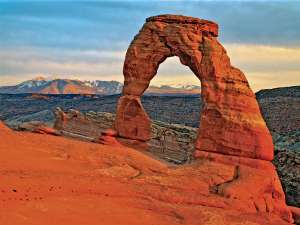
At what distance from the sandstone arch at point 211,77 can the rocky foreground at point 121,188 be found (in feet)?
2.61

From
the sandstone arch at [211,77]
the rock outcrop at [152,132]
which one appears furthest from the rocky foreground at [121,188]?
the rock outcrop at [152,132]

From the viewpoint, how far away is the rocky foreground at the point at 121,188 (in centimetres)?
1287

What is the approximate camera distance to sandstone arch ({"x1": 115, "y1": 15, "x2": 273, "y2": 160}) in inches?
813

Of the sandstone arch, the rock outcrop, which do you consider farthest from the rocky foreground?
the rock outcrop

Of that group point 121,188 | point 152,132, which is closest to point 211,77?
point 121,188

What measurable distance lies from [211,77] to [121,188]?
8.14m

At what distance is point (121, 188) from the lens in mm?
15281

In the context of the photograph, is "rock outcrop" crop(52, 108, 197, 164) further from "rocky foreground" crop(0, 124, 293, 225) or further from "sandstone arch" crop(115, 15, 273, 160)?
"rocky foreground" crop(0, 124, 293, 225)

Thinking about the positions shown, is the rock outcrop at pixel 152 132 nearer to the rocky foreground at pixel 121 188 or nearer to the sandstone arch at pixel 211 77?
the sandstone arch at pixel 211 77

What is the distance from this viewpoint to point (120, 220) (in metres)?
12.9

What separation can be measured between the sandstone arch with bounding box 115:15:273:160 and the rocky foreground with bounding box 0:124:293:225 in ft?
2.61

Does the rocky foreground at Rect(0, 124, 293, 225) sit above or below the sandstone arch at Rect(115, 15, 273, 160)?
below

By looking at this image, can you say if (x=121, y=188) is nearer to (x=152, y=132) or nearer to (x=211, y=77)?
(x=211, y=77)

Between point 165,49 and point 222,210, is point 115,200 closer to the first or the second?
point 222,210
